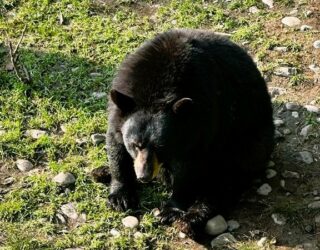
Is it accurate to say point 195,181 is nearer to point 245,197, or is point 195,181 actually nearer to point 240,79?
point 245,197

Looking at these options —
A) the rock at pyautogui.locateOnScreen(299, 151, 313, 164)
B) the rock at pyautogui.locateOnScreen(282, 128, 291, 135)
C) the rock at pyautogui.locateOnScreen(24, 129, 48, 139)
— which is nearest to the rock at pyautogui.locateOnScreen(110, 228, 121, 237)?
the rock at pyautogui.locateOnScreen(24, 129, 48, 139)

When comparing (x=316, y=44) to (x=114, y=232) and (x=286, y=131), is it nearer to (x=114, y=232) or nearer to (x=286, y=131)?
(x=286, y=131)

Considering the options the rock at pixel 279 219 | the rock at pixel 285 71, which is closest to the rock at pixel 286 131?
the rock at pixel 285 71

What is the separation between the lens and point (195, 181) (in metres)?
5.98

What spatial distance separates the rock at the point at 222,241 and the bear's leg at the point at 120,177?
0.77 meters

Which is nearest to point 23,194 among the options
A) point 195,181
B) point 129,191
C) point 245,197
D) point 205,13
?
point 129,191

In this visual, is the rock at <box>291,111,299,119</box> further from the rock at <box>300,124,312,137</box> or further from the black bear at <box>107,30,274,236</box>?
the black bear at <box>107,30,274,236</box>

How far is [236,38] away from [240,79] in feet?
6.73

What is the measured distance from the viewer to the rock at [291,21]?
332 inches

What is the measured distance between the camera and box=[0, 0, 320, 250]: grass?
5.85m

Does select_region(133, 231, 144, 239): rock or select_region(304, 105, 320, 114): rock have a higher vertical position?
select_region(304, 105, 320, 114): rock

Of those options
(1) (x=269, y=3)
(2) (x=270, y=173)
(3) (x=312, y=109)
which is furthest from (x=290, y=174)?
(1) (x=269, y=3)

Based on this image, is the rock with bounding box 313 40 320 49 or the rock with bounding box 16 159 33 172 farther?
the rock with bounding box 313 40 320 49

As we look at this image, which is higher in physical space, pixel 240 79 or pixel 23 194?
pixel 240 79
